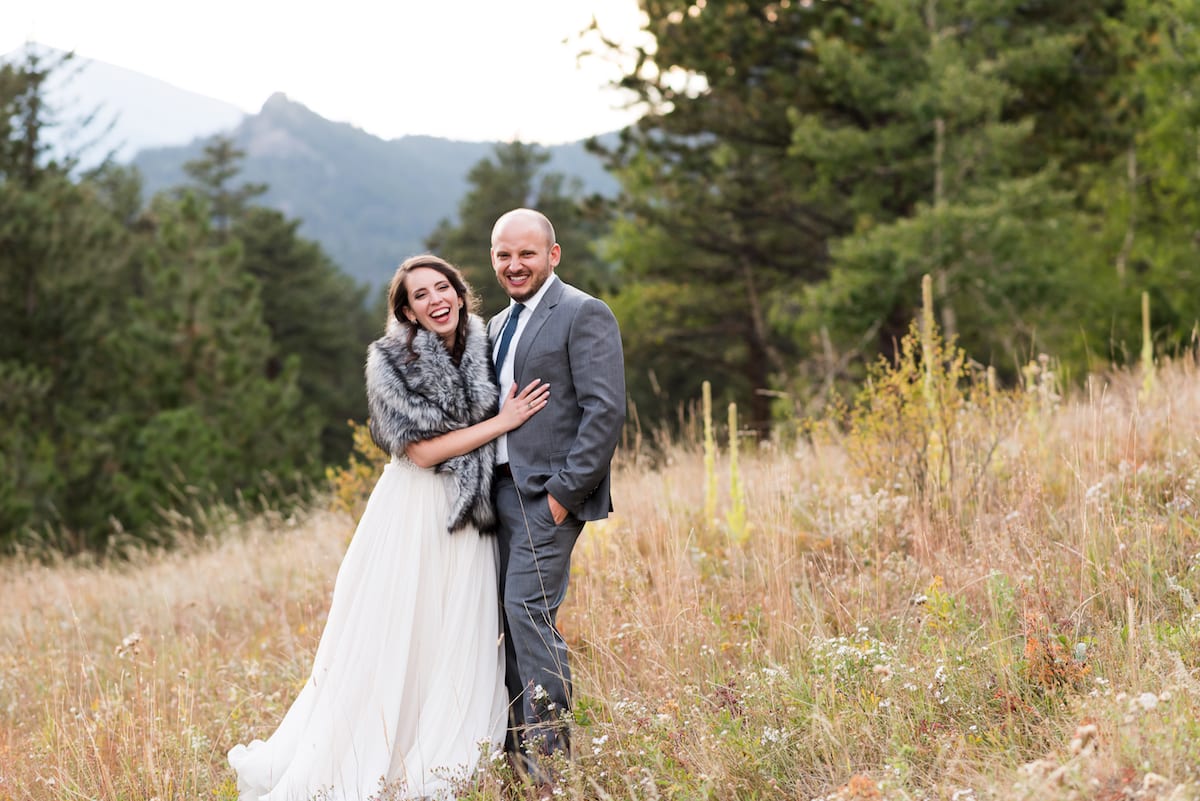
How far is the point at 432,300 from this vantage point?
12.3ft

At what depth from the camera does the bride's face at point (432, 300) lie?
3766 mm

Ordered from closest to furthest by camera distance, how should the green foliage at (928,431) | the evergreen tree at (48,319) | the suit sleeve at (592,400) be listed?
the suit sleeve at (592,400), the green foliage at (928,431), the evergreen tree at (48,319)

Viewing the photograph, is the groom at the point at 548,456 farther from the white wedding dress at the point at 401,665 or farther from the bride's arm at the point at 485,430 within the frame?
the white wedding dress at the point at 401,665

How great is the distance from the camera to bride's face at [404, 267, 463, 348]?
12.4ft

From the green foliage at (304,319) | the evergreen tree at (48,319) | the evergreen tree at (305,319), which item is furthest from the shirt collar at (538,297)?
the evergreen tree at (305,319)

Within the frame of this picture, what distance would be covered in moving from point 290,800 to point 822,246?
14.6 meters

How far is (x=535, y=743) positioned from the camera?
352 centimetres

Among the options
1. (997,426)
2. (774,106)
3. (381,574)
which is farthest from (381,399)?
(774,106)

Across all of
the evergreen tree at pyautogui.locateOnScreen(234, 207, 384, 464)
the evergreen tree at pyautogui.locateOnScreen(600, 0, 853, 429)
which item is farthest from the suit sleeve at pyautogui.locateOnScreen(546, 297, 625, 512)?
the evergreen tree at pyautogui.locateOnScreen(234, 207, 384, 464)

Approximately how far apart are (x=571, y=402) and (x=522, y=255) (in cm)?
57

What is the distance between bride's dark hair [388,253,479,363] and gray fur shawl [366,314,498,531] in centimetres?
7

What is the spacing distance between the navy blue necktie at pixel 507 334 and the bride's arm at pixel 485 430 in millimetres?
189

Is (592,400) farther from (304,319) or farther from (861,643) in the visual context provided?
(304,319)

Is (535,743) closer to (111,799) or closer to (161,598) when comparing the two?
(111,799)
